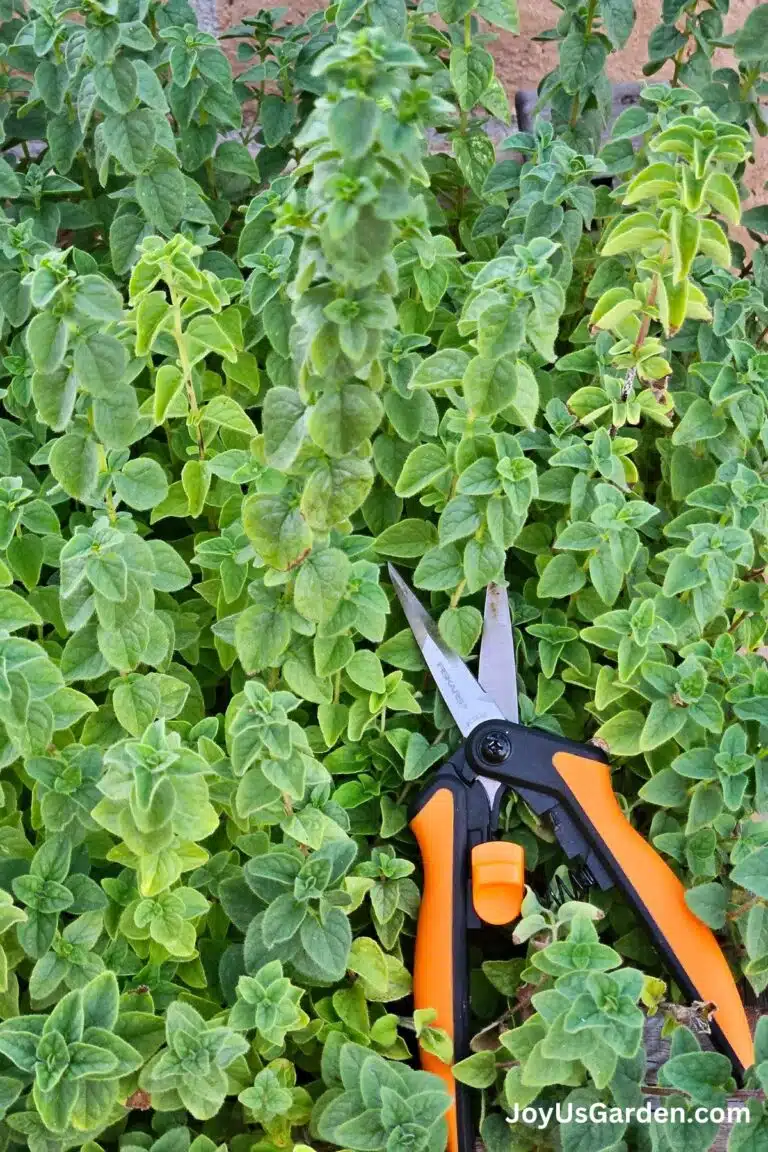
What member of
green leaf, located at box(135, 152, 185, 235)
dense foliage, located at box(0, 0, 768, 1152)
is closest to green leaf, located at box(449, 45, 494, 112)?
dense foliage, located at box(0, 0, 768, 1152)

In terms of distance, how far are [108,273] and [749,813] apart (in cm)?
73

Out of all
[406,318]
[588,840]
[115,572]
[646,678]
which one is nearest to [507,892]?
[588,840]

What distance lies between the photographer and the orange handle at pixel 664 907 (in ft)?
2.64

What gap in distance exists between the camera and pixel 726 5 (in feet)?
3.58

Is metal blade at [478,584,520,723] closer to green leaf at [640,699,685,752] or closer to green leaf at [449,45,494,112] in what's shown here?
green leaf at [640,699,685,752]

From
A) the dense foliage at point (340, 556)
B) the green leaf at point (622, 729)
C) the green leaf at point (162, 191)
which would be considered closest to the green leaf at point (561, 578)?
the dense foliage at point (340, 556)

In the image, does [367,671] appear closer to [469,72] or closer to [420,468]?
[420,468]

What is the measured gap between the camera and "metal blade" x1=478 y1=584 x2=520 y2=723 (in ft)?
3.03

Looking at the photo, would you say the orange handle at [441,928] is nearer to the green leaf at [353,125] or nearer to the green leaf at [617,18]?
the green leaf at [353,125]

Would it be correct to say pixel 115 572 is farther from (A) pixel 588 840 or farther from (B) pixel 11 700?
(A) pixel 588 840

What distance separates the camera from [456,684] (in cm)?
91

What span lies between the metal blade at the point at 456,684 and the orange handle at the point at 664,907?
0.07 metres

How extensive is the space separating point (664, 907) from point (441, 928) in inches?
6.6

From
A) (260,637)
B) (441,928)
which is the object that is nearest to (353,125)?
→ (260,637)
